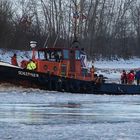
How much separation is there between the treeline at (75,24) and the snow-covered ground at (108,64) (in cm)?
237

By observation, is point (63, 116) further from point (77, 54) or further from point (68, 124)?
point (77, 54)

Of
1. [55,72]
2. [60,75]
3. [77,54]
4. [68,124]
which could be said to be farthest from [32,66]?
[68,124]

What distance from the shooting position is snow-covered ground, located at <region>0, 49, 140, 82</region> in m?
→ 58.1

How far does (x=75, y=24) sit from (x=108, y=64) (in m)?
→ 14.5

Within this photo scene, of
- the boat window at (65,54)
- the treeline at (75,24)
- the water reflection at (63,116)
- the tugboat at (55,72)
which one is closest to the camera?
the water reflection at (63,116)

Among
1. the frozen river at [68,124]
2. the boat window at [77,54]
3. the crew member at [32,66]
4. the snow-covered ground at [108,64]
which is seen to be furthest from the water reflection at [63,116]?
the snow-covered ground at [108,64]

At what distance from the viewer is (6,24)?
65.9 meters

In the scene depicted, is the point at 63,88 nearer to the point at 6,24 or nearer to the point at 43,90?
the point at 43,90

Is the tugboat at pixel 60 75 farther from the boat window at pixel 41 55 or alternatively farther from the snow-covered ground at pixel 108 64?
the snow-covered ground at pixel 108 64

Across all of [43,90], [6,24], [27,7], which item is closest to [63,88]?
[43,90]

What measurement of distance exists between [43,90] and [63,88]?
1.26 m

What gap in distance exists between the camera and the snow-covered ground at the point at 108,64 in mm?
58075

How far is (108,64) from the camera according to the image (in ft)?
246

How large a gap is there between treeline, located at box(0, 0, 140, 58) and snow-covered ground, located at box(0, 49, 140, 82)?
93.4 inches
